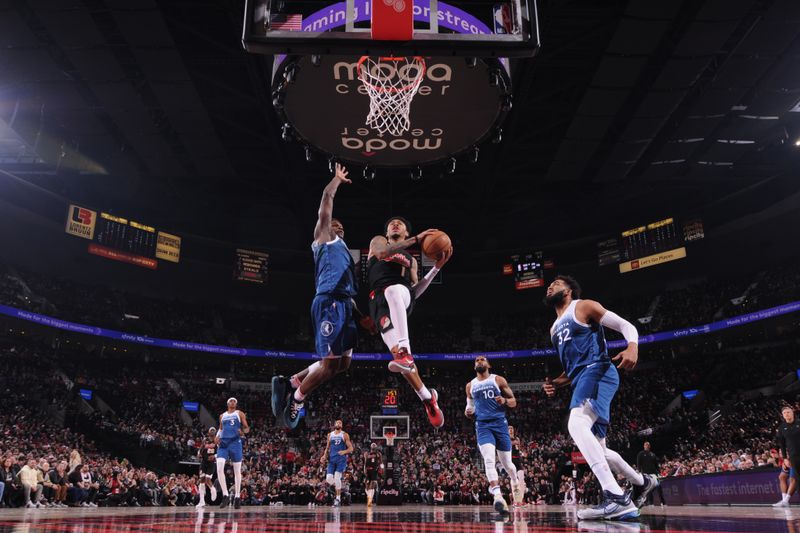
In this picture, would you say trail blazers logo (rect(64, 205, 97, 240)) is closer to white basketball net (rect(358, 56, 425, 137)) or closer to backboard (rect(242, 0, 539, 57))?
white basketball net (rect(358, 56, 425, 137))

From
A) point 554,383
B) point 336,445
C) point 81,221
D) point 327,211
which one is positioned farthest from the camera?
point 81,221

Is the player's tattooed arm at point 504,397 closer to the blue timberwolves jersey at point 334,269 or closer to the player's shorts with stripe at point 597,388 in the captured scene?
the player's shorts with stripe at point 597,388

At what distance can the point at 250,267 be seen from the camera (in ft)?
93.8

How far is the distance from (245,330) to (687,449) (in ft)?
72.9

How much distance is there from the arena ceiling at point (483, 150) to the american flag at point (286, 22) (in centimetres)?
907

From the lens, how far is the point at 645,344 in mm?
29156

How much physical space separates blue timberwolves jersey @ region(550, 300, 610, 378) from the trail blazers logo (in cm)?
2357

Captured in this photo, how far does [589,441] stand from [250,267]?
25320 mm

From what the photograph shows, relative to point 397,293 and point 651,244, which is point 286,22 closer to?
point 397,293

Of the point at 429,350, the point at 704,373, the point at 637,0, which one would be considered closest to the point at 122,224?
the point at 429,350

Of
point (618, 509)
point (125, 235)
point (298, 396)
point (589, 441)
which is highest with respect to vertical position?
point (125, 235)

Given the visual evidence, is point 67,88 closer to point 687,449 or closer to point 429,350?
point 429,350

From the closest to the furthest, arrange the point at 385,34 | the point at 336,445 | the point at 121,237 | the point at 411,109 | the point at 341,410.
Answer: the point at 385,34 → the point at 411,109 → the point at 336,445 → the point at 121,237 → the point at 341,410

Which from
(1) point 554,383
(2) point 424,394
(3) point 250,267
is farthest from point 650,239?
(2) point 424,394
